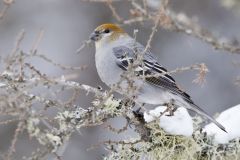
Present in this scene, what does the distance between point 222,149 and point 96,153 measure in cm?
608

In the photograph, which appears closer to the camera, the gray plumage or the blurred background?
the gray plumage

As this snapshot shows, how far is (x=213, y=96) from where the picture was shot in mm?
10844

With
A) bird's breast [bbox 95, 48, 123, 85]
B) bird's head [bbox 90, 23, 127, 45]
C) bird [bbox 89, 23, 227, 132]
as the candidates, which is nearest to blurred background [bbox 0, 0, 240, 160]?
bird's head [bbox 90, 23, 127, 45]

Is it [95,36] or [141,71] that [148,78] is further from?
[95,36]

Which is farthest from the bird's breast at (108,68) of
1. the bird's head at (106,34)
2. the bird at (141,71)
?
the bird's head at (106,34)

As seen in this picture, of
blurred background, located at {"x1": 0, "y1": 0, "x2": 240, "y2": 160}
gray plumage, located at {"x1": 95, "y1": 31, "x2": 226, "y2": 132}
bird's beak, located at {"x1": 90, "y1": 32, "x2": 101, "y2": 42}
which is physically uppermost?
blurred background, located at {"x1": 0, "y1": 0, "x2": 240, "y2": 160}

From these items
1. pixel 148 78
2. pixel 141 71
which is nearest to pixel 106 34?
pixel 148 78

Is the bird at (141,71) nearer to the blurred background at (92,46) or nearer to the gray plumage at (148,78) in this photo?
the gray plumage at (148,78)

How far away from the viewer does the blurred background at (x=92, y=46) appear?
10359 mm

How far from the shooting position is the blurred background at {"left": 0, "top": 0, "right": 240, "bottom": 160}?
34.0 ft

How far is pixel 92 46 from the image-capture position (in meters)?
10.6

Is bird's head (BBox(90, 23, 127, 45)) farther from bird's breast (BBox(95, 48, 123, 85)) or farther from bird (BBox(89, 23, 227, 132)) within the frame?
bird's breast (BBox(95, 48, 123, 85))

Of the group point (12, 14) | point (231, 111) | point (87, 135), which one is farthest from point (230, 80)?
point (231, 111)

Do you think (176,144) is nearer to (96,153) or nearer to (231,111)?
(231,111)
